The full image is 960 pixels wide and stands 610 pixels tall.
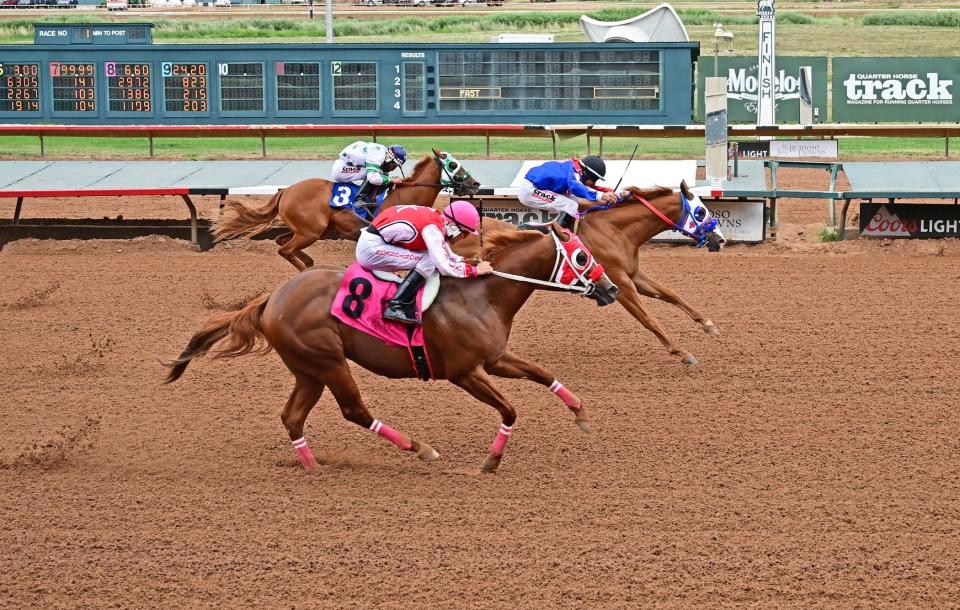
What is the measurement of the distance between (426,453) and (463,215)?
61.0 inches

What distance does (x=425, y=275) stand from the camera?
7.55 m

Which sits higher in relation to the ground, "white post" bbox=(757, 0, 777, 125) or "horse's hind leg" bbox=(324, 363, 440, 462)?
"white post" bbox=(757, 0, 777, 125)

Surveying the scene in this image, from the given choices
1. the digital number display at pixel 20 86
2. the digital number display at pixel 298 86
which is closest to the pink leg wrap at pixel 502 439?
the digital number display at pixel 298 86

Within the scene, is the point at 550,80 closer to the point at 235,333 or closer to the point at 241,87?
the point at 241,87

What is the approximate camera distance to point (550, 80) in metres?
23.1

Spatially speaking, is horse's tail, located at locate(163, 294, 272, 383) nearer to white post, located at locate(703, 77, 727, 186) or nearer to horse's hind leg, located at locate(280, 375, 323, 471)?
horse's hind leg, located at locate(280, 375, 323, 471)

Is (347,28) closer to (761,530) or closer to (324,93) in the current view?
(324,93)

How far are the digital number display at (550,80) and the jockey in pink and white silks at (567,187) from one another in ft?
41.5

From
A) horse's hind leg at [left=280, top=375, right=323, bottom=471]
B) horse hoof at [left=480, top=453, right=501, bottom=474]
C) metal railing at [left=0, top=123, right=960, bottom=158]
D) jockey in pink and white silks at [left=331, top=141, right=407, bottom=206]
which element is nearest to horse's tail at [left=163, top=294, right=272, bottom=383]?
horse's hind leg at [left=280, top=375, right=323, bottom=471]

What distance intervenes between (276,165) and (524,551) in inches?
540

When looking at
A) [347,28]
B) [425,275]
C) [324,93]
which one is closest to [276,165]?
[324,93]

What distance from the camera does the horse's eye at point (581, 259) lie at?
7.61m

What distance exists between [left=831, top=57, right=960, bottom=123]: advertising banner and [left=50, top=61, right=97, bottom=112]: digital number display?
605 inches

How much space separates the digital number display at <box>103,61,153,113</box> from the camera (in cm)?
2328
